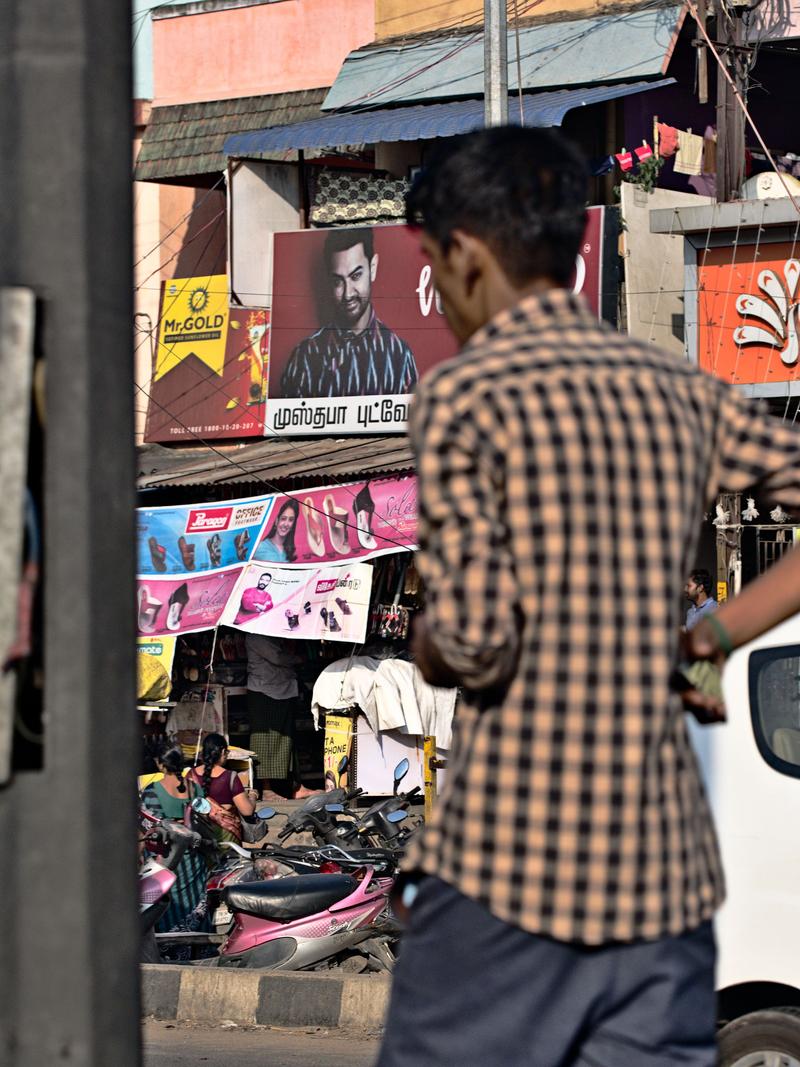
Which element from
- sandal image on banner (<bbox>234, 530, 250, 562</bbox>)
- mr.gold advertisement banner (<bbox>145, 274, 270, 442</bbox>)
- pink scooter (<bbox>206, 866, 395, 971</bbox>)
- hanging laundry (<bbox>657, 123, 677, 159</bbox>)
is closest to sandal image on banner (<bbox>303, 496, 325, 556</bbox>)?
sandal image on banner (<bbox>234, 530, 250, 562</bbox>)

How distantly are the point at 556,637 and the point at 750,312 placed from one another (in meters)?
14.3

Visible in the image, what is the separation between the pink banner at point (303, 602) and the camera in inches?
631

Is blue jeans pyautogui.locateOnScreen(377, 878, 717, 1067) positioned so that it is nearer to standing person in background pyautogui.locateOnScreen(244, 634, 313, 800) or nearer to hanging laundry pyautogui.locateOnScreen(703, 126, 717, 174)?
standing person in background pyautogui.locateOnScreen(244, 634, 313, 800)

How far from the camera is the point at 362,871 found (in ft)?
30.5

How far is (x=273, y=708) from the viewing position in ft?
56.9

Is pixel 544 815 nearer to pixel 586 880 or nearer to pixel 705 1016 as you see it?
pixel 586 880

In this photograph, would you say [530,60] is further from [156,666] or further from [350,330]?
[156,666]

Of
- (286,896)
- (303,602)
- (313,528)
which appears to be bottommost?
(286,896)

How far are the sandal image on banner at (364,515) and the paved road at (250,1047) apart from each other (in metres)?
8.26

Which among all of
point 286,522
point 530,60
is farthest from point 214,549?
point 530,60

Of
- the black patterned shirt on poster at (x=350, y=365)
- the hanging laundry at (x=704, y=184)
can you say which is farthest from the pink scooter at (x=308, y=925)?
the hanging laundry at (x=704, y=184)

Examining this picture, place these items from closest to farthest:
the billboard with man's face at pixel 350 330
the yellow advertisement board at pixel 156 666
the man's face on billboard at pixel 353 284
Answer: the yellow advertisement board at pixel 156 666, the billboard with man's face at pixel 350 330, the man's face on billboard at pixel 353 284

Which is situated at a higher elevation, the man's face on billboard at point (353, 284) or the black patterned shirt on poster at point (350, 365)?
the man's face on billboard at point (353, 284)

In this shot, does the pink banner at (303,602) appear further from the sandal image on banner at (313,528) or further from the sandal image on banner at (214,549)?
the sandal image on banner at (214,549)
